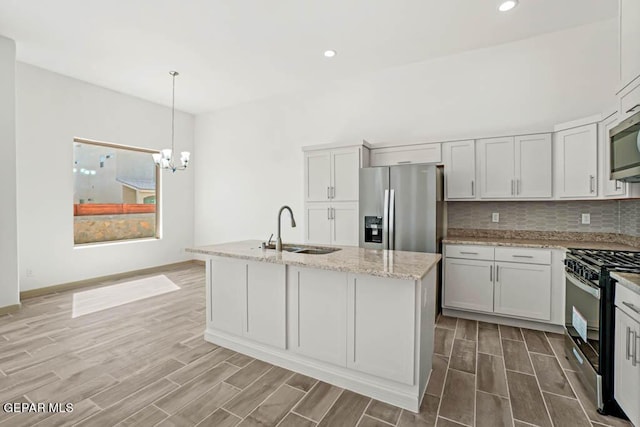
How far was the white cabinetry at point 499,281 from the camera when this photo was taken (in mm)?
3143

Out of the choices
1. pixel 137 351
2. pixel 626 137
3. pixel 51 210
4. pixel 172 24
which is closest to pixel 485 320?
pixel 626 137

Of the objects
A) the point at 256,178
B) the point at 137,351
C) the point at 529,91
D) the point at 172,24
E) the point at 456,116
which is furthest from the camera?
the point at 256,178

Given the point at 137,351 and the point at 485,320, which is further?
the point at 485,320

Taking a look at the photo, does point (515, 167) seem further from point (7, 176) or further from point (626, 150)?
point (7, 176)

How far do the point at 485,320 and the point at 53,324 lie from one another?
4.81 metres

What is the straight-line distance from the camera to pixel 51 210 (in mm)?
4602

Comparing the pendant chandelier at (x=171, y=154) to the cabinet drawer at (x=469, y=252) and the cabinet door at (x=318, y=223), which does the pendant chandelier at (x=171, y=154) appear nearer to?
the cabinet door at (x=318, y=223)

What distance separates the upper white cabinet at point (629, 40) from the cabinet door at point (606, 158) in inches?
20.6

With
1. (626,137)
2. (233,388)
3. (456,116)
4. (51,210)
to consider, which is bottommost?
(233,388)

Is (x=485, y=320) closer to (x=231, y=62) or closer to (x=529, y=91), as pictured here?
(x=529, y=91)

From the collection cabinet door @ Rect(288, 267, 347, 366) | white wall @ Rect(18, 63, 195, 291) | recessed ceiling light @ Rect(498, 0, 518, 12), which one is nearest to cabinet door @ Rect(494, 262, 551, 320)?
cabinet door @ Rect(288, 267, 347, 366)

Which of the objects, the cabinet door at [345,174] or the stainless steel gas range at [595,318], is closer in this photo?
the stainless steel gas range at [595,318]

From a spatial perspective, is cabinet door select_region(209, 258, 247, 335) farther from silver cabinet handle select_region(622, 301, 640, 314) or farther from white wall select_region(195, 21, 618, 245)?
silver cabinet handle select_region(622, 301, 640, 314)

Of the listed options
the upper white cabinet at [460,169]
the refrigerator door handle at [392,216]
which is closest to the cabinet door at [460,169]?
the upper white cabinet at [460,169]
